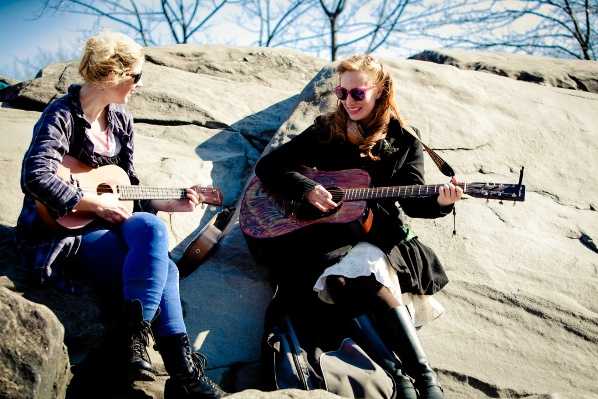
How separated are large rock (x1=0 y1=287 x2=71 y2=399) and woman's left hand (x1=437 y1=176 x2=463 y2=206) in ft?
5.70

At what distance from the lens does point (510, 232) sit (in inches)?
150

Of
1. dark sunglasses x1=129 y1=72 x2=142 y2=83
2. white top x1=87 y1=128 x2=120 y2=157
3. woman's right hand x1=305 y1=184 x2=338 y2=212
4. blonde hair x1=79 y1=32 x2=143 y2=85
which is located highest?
blonde hair x1=79 y1=32 x2=143 y2=85

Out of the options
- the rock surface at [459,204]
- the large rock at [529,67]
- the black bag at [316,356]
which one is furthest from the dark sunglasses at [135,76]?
the large rock at [529,67]

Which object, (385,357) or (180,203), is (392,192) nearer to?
(385,357)

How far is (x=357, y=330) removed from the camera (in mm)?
2898

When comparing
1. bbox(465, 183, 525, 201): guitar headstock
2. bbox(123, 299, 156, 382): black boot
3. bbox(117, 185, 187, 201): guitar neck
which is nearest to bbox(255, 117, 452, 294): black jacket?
bbox(465, 183, 525, 201): guitar headstock

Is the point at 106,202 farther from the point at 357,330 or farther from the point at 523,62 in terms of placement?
the point at 523,62

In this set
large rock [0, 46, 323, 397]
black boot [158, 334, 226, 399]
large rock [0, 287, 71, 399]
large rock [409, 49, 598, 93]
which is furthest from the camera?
large rock [409, 49, 598, 93]

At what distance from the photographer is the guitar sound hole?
278cm

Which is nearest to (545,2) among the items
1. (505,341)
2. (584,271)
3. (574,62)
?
(574,62)

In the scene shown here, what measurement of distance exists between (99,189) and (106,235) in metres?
0.25

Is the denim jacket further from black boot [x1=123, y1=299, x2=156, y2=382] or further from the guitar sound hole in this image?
black boot [x1=123, y1=299, x2=156, y2=382]

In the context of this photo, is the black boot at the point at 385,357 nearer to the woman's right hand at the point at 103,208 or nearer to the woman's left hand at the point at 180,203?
the woman's left hand at the point at 180,203

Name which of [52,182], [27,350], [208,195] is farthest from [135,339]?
[208,195]
